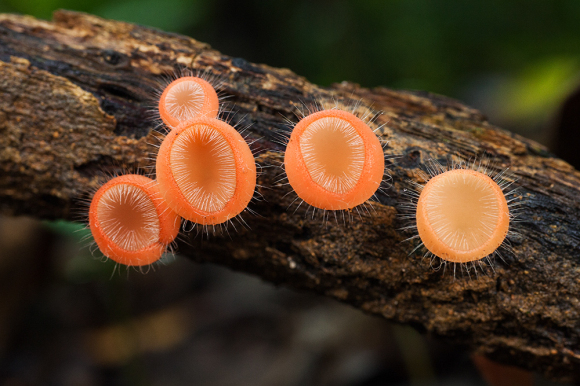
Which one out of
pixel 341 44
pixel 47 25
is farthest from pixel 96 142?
pixel 341 44

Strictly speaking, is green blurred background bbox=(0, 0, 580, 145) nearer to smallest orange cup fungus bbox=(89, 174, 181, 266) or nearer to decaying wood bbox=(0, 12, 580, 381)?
decaying wood bbox=(0, 12, 580, 381)

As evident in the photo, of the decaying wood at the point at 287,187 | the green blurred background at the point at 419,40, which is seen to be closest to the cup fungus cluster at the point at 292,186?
the decaying wood at the point at 287,187

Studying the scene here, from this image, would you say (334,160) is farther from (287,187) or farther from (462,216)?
(462,216)

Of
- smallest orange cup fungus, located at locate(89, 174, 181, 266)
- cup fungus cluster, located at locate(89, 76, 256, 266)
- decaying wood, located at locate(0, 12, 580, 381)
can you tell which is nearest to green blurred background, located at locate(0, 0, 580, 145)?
decaying wood, located at locate(0, 12, 580, 381)

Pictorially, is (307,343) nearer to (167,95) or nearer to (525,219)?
(525,219)

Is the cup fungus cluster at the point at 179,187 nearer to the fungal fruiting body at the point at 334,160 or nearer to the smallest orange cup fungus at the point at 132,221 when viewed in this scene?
the smallest orange cup fungus at the point at 132,221

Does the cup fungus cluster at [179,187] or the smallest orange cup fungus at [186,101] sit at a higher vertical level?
the smallest orange cup fungus at [186,101]

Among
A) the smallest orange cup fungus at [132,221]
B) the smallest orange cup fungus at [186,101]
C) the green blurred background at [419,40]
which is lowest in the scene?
the smallest orange cup fungus at [132,221]
